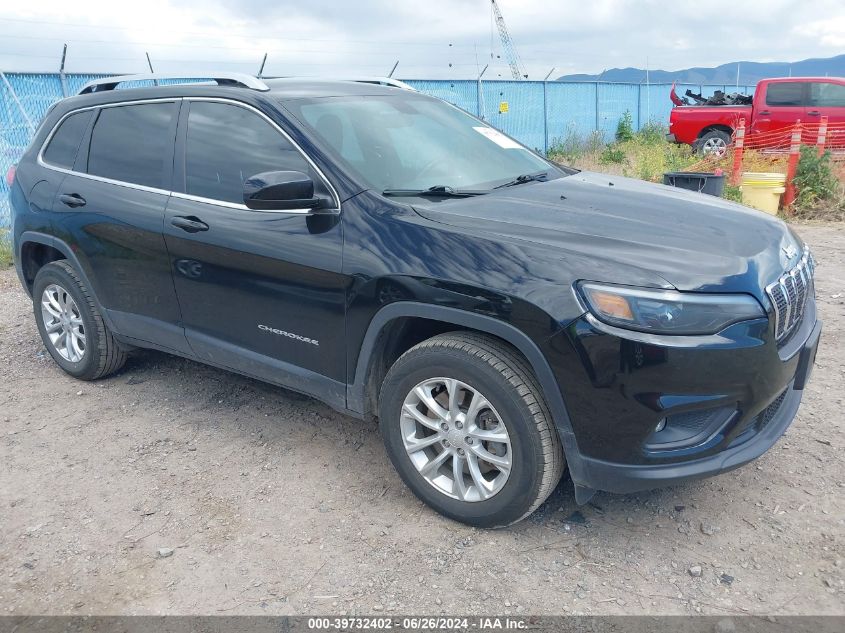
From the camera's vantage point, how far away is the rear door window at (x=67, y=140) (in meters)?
4.26

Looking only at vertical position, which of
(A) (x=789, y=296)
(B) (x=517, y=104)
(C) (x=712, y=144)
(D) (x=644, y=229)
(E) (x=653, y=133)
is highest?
(D) (x=644, y=229)

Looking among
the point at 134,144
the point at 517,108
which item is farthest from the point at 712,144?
the point at 134,144

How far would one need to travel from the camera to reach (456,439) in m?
2.80

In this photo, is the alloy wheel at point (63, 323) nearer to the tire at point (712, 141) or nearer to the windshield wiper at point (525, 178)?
the windshield wiper at point (525, 178)

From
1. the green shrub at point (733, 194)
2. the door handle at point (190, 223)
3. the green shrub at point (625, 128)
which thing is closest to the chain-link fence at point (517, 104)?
the green shrub at point (625, 128)

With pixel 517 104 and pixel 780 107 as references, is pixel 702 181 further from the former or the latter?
pixel 517 104

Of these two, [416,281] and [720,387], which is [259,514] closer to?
[416,281]

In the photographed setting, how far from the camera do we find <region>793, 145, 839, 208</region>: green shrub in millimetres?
9523

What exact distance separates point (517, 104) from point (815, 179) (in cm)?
952

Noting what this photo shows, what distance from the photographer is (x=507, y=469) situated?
2.69 meters

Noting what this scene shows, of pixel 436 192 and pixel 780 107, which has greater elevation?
pixel 436 192

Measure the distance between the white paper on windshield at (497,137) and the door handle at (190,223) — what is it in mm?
1558

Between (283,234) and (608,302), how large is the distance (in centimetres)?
151

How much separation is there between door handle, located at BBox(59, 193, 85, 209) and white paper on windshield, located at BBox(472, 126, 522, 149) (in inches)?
91.0
